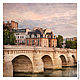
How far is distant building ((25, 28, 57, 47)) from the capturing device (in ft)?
25.5

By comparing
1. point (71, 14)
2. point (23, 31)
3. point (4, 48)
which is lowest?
point (4, 48)

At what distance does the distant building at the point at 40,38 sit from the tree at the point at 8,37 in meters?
0.49

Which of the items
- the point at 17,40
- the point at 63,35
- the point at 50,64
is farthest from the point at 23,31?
the point at 50,64

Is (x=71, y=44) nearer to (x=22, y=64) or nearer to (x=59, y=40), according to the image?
(x=59, y=40)

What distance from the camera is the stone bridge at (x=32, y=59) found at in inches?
307

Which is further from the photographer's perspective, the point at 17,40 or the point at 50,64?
the point at 50,64

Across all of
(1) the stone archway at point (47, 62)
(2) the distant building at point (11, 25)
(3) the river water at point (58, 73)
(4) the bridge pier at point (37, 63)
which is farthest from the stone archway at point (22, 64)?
(2) the distant building at point (11, 25)

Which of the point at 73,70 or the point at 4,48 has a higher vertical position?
the point at 4,48

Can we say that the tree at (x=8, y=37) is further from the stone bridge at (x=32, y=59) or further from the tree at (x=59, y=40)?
the tree at (x=59, y=40)

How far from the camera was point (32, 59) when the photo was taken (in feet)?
29.5

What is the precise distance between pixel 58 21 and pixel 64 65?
1.70 meters

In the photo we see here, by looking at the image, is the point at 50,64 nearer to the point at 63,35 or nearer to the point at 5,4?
→ the point at 63,35

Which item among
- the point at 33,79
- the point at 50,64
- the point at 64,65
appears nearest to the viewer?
the point at 33,79

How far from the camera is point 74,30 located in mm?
7625
